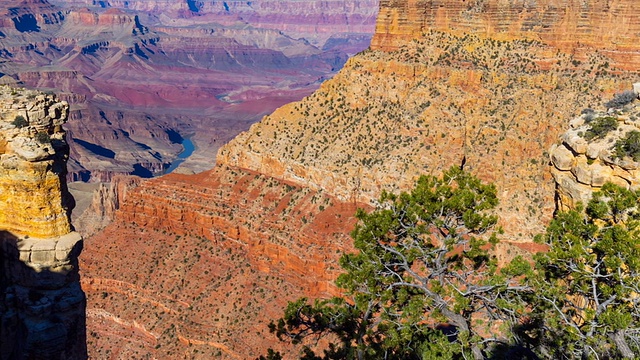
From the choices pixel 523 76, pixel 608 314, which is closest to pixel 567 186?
pixel 608 314

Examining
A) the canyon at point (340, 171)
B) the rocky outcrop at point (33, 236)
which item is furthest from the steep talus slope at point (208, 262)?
the rocky outcrop at point (33, 236)

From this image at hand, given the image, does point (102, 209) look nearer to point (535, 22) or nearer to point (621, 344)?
point (535, 22)

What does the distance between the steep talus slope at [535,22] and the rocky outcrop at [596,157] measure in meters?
27.3

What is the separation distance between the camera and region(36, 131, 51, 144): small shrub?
23.0 meters

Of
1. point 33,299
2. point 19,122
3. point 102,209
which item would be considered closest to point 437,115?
point 19,122

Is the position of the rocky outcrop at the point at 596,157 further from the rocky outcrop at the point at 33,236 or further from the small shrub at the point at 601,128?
the rocky outcrop at the point at 33,236

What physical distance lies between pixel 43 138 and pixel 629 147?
848 inches

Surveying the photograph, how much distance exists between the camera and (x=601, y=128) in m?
23.5

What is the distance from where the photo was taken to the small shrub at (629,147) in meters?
21.6

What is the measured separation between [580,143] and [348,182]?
90.3ft

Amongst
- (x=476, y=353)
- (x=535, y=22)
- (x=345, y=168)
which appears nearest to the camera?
(x=476, y=353)

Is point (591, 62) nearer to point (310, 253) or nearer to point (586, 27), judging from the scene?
point (586, 27)

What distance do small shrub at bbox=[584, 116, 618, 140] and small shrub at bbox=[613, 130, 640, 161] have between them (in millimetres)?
1048

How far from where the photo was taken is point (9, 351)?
23.3 metres
